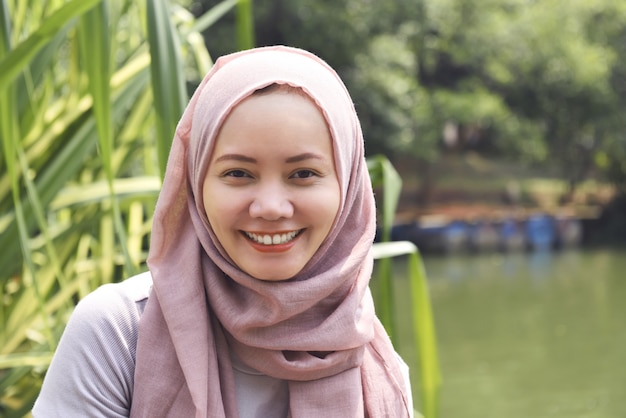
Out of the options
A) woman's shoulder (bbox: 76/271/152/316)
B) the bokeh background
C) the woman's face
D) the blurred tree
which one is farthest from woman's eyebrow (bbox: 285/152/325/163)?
the blurred tree

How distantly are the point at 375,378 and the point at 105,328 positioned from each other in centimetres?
25

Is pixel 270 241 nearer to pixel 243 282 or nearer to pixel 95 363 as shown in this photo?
pixel 243 282

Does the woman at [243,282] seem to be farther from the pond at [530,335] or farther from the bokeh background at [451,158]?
the pond at [530,335]

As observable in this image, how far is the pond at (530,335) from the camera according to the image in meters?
6.14

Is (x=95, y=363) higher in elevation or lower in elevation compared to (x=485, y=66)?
lower

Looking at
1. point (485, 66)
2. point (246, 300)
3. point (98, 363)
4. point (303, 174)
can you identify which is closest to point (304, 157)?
point (303, 174)

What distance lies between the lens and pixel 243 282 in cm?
82

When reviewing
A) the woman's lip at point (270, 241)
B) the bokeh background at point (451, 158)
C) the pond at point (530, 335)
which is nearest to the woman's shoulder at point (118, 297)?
the woman's lip at point (270, 241)

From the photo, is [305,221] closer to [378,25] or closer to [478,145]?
[378,25]

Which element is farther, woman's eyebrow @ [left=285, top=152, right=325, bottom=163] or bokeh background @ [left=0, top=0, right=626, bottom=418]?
bokeh background @ [left=0, top=0, right=626, bottom=418]

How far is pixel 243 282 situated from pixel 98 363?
0.44 ft

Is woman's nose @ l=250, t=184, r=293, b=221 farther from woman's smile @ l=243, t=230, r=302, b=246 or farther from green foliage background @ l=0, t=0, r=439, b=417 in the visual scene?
green foliage background @ l=0, t=0, r=439, b=417

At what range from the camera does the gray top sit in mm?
784

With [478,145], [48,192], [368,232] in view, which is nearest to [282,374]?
[368,232]
